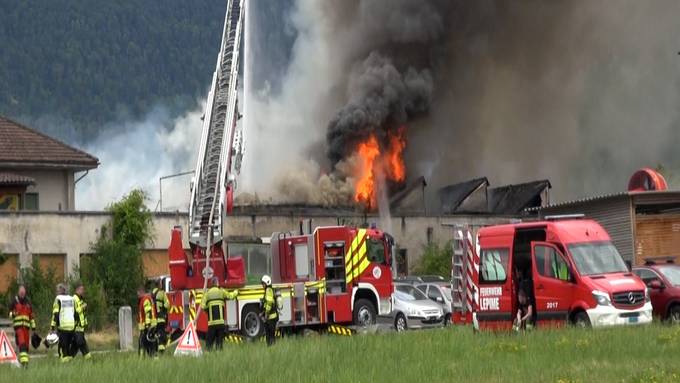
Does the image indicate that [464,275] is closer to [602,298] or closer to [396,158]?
[602,298]

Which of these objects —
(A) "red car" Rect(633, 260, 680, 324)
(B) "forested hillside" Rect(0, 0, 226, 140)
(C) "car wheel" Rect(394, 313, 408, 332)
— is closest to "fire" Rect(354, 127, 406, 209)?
(C) "car wheel" Rect(394, 313, 408, 332)

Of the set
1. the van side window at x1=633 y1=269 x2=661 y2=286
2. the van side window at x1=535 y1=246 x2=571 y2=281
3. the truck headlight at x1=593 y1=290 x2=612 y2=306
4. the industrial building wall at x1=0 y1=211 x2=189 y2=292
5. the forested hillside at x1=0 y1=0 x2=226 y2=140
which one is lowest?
the truck headlight at x1=593 y1=290 x2=612 y2=306

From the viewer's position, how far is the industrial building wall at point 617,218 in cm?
3753

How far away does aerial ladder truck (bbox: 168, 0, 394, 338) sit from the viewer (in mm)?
28672

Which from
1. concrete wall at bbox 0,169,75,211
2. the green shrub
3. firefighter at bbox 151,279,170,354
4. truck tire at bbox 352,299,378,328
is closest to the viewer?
firefighter at bbox 151,279,170,354

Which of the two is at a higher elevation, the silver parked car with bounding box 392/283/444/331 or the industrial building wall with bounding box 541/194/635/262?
the industrial building wall with bounding box 541/194/635/262

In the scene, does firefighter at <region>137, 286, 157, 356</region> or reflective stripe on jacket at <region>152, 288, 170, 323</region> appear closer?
firefighter at <region>137, 286, 157, 356</region>

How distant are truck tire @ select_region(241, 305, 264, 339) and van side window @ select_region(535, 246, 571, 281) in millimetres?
8255

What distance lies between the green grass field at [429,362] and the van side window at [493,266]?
11.9 feet

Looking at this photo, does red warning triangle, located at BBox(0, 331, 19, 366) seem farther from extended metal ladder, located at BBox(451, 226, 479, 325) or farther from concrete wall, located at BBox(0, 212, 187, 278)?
concrete wall, located at BBox(0, 212, 187, 278)

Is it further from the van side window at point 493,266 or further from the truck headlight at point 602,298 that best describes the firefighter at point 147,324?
the truck headlight at point 602,298

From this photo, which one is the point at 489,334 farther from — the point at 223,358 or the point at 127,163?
the point at 127,163

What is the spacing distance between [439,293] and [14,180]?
17.9m

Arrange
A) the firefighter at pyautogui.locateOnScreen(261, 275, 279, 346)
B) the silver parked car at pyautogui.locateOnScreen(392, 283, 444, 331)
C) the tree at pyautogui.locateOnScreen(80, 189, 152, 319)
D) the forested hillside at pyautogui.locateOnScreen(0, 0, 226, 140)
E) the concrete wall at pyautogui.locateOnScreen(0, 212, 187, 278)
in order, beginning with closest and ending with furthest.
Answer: the firefighter at pyautogui.locateOnScreen(261, 275, 279, 346) < the silver parked car at pyautogui.locateOnScreen(392, 283, 444, 331) < the tree at pyautogui.locateOnScreen(80, 189, 152, 319) < the concrete wall at pyautogui.locateOnScreen(0, 212, 187, 278) < the forested hillside at pyautogui.locateOnScreen(0, 0, 226, 140)
